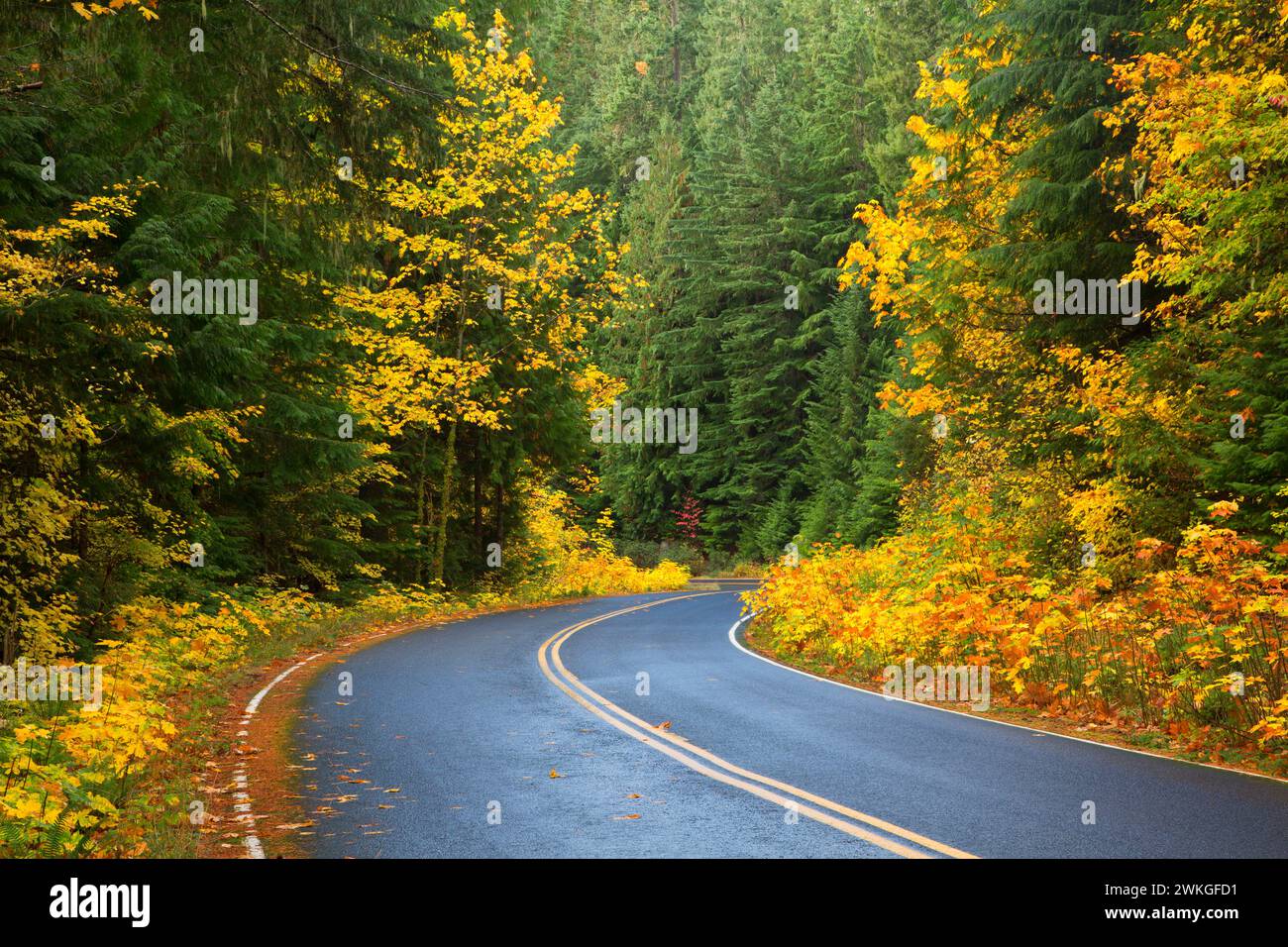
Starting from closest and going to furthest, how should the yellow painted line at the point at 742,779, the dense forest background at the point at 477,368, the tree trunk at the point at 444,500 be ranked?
the yellow painted line at the point at 742,779 < the dense forest background at the point at 477,368 < the tree trunk at the point at 444,500

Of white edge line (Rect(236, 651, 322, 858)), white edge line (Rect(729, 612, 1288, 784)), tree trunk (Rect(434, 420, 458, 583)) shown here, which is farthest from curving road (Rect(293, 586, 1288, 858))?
tree trunk (Rect(434, 420, 458, 583))

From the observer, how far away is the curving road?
23.7ft

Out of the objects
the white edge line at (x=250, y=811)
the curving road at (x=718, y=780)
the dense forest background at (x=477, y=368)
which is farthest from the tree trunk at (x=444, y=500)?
the white edge line at (x=250, y=811)

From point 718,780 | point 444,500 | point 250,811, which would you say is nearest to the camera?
point 250,811

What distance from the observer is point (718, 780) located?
9.30 meters

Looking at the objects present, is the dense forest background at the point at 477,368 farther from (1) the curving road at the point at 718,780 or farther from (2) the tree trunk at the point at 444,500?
(1) the curving road at the point at 718,780

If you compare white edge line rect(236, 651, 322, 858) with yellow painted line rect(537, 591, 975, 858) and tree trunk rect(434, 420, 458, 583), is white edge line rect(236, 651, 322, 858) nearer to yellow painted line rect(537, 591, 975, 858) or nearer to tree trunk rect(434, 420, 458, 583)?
yellow painted line rect(537, 591, 975, 858)

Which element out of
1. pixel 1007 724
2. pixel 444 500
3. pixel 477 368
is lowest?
pixel 1007 724

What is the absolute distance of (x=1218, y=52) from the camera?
13.6 m

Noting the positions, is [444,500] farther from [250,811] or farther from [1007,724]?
[250,811]

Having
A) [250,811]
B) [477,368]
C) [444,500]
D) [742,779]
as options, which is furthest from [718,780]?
[444,500]

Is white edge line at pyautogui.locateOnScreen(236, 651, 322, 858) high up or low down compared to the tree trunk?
down

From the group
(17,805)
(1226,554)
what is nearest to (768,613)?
(1226,554)

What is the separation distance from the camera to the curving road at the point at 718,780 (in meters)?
7.21
